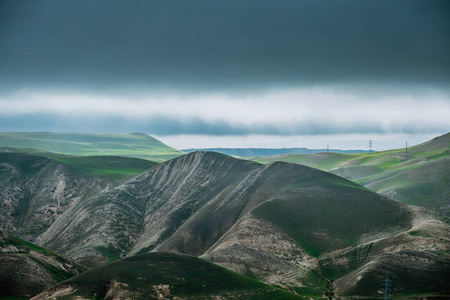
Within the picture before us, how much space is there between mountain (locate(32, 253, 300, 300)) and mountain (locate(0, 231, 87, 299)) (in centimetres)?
1403

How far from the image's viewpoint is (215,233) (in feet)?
387

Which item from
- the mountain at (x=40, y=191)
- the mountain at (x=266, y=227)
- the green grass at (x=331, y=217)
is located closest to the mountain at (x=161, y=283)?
the mountain at (x=266, y=227)

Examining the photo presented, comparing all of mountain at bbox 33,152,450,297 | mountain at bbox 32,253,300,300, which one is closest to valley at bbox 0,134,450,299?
mountain at bbox 32,253,300,300

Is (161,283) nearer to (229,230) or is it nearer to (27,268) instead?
(27,268)

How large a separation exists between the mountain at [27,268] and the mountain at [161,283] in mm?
14034

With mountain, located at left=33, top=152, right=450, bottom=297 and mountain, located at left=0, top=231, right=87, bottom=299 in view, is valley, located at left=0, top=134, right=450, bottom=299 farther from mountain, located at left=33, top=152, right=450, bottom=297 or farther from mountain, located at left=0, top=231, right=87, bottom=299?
mountain, located at left=0, top=231, right=87, bottom=299

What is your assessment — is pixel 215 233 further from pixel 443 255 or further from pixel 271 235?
pixel 443 255

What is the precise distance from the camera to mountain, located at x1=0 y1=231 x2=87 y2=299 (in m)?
77.1

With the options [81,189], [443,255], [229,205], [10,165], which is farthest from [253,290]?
[10,165]

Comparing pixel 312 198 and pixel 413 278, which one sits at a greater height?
pixel 312 198

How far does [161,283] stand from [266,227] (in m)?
36.9

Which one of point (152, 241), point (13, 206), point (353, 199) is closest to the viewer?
point (353, 199)

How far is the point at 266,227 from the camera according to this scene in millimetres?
101875

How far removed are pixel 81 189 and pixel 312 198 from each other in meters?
107
